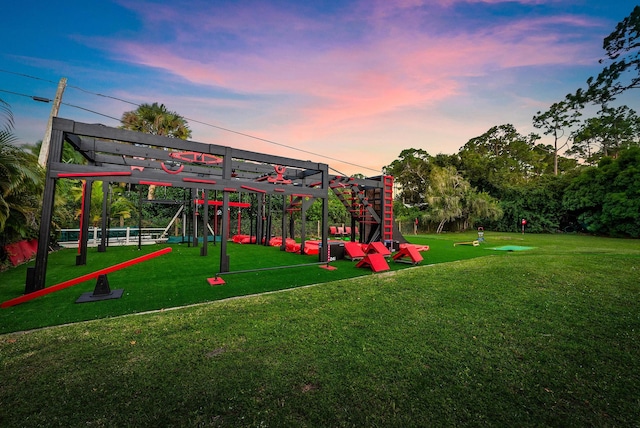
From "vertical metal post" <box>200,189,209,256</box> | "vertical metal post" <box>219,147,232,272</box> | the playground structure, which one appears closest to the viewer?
the playground structure

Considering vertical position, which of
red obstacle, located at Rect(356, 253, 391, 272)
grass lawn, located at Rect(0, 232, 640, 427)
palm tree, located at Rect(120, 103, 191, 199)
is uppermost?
palm tree, located at Rect(120, 103, 191, 199)

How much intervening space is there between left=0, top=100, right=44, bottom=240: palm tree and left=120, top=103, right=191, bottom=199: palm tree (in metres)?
14.9

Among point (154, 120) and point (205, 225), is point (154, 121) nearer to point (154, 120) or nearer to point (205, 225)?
point (154, 120)

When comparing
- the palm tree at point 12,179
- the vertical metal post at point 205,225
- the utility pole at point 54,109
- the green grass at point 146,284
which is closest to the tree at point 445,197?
the green grass at point 146,284

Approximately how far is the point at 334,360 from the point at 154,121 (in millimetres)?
23586

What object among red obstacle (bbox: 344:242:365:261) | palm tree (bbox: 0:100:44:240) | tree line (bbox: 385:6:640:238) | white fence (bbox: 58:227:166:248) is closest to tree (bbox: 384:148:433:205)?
tree line (bbox: 385:6:640:238)

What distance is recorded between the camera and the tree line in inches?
759

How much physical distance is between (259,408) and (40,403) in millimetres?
1812

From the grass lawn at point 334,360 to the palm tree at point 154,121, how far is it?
1815cm

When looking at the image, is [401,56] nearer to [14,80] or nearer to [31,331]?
[31,331]

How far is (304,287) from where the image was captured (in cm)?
588

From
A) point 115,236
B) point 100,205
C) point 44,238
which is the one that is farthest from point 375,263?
point 100,205

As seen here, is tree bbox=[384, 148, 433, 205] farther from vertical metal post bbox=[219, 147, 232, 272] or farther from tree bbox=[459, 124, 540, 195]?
vertical metal post bbox=[219, 147, 232, 272]

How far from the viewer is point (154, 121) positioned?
20.1 meters
